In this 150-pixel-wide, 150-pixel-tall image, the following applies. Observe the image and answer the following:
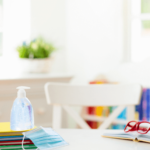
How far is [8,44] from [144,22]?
136cm

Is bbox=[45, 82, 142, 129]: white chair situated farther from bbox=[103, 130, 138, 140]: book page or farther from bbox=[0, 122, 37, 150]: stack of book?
bbox=[0, 122, 37, 150]: stack of book

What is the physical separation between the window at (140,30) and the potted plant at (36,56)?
87 cm

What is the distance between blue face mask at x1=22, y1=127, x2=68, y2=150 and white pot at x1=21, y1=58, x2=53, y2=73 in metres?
1.70

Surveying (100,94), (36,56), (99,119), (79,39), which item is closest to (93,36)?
(79,39)

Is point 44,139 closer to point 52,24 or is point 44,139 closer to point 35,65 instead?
point 35,65

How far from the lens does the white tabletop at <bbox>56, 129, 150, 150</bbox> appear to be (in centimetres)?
97

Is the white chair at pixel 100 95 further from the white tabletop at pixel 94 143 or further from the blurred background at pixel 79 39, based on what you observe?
the blurred background at pixel 79 39

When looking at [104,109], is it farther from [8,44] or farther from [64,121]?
[8,44]

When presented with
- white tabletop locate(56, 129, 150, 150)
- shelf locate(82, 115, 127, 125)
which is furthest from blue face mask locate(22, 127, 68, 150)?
shelf locate(82, 115, 127, 125)

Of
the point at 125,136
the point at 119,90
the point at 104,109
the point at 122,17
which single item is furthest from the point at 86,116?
the point at 125,136

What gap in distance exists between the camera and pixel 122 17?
2.97 m

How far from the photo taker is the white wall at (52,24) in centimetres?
304

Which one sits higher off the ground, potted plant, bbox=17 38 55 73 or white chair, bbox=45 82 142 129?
potted plant, bbox=17 38 55 73

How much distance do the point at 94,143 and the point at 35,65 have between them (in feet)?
5.61
